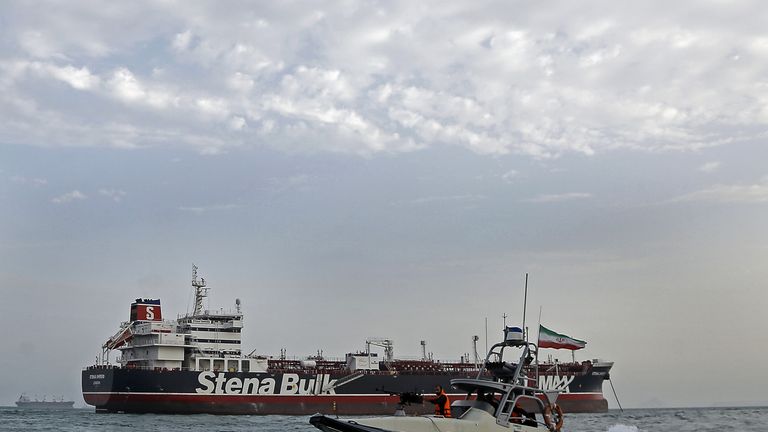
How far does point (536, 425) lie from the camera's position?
60.8 ft

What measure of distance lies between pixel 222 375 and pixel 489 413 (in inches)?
1859

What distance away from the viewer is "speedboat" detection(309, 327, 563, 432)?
17281 mm

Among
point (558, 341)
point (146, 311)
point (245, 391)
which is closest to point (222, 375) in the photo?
point (245, 391)

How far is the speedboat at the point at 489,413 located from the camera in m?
17.3

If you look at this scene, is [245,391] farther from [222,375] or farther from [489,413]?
[489,413]

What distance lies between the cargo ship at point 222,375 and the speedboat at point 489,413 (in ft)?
138

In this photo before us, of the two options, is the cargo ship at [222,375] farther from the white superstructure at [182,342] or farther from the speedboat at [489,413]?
the speedboat at [489,413]

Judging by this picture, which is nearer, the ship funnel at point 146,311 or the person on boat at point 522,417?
the person on boat at point 522,417

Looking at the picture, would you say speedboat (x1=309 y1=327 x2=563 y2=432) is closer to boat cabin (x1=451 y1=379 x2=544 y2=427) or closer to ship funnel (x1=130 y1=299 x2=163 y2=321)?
boat cabin (x1=451 y1=379 x2=544 y2=427)

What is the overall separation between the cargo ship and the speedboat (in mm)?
42195

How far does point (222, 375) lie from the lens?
6247 centimetres

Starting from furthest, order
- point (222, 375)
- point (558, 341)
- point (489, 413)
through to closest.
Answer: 1. point (222, 375)
2. point (558, 341)
3. point (489, 413)

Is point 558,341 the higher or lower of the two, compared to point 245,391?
higher

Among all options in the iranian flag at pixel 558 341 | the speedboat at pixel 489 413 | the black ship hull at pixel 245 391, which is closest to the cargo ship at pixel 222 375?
the black ship hull at pixel 245 391
